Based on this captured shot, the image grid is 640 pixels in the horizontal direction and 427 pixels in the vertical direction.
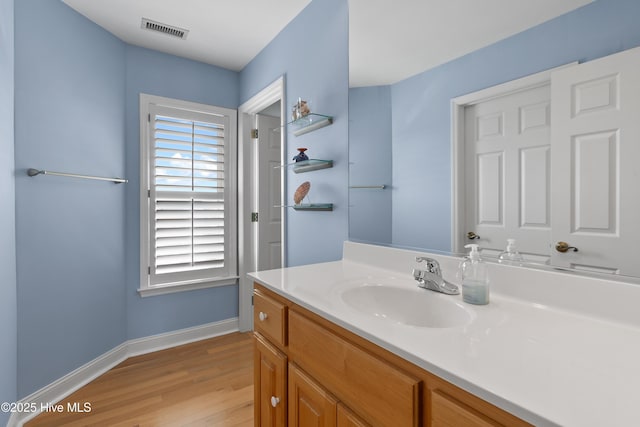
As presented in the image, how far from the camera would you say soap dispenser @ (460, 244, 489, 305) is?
931 millimetres

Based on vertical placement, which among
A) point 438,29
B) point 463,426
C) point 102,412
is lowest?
point 102,412

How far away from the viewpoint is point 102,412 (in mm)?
1834

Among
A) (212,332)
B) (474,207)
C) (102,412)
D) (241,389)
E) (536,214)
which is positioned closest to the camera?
(536,214)

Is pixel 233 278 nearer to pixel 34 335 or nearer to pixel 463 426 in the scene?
pixel 34 335

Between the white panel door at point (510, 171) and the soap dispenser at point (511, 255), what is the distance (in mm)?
16

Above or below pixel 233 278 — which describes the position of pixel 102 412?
below

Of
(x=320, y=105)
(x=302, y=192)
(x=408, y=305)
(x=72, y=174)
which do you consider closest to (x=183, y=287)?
(x=72, y=174)

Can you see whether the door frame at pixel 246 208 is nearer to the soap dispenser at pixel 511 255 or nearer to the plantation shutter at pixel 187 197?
the plantation shutter at pixel 187 197

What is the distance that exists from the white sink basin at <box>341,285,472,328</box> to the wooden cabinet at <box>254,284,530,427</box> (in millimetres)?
217

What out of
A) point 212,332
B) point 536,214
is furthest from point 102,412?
point 536,214

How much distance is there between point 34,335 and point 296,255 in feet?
5.42

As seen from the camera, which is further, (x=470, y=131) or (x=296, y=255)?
(x=296, y=255)

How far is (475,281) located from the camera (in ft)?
3.09

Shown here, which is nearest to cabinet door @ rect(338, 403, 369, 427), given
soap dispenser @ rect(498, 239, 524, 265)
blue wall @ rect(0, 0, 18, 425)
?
soap dispenser @ rect(498, 239, 524, 265)
